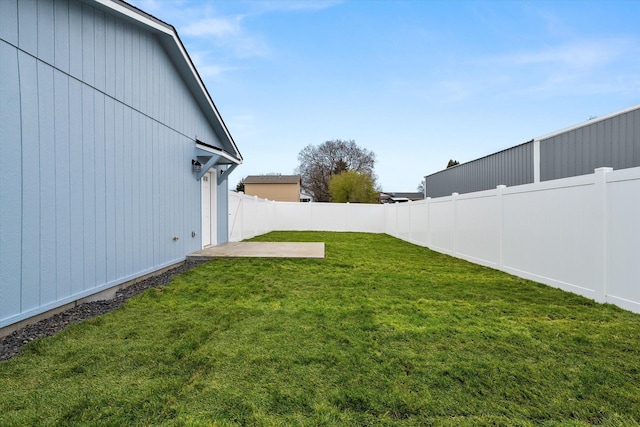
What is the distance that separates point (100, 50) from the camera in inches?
177

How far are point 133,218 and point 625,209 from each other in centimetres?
684

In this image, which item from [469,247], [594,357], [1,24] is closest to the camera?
[594,357]

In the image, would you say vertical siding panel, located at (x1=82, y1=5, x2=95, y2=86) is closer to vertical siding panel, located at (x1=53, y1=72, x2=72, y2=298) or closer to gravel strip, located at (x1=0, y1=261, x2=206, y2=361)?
vertical siding panel, located at (x1=53, y1=72, x2=72, y2=298)

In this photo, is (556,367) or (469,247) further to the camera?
(469,247)

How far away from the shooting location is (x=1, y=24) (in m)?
2.98

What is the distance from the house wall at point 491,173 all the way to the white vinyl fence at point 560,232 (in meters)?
3.37

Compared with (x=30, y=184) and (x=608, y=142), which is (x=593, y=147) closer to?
(x=608, y=142)

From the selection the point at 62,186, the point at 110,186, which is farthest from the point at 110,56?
the point at 62,186

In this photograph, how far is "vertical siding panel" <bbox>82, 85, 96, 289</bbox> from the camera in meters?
4.08

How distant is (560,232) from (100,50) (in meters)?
7.25


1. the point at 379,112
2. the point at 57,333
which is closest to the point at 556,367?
the point at 57,333

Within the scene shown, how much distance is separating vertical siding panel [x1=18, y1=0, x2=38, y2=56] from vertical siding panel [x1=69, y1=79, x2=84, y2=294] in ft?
1.84

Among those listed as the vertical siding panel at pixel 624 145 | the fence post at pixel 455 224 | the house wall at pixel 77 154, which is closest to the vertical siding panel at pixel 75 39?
the house wall at pixel 77 154

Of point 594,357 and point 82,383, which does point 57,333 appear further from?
point 594,357
